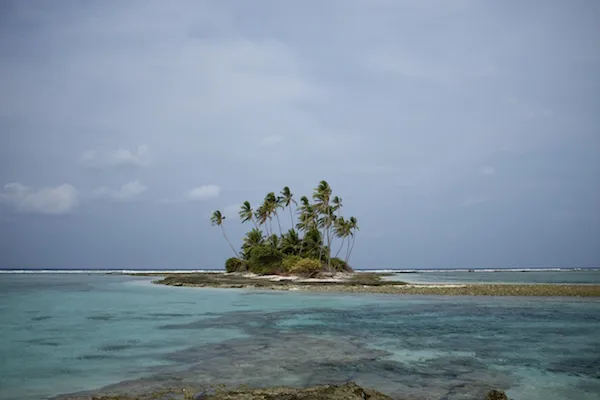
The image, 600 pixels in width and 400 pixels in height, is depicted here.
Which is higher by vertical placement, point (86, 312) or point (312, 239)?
point (312, 239)

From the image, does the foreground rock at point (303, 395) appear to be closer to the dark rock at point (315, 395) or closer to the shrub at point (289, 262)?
the dark rock at point (315, 395)

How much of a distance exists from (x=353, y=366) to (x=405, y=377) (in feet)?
4.62

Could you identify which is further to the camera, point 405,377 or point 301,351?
point 301,351

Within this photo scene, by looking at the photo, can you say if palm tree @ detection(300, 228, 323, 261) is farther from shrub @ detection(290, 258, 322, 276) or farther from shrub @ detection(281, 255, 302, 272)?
shrub @ detection(290, 258, 322, 276)

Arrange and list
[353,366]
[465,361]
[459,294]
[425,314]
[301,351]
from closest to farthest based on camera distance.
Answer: [353,366] < [465,361] < [301,351] < [425,314] < [459,294]

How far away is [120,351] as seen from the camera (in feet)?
42.1

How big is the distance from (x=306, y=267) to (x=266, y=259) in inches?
345

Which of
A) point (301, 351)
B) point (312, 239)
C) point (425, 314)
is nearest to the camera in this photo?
point (301, 351)

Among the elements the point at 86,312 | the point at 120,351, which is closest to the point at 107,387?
the point at 120,351

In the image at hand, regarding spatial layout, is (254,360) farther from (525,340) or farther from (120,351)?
(525,340)

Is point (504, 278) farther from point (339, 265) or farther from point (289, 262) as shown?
point (289, 262)

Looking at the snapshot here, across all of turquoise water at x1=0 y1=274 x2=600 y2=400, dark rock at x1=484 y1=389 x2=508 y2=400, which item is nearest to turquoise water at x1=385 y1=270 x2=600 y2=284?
turquoise water at x1=0 y1=274 x2=600 y2=400

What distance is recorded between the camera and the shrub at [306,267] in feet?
187

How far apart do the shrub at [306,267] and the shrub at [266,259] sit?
473 cm
